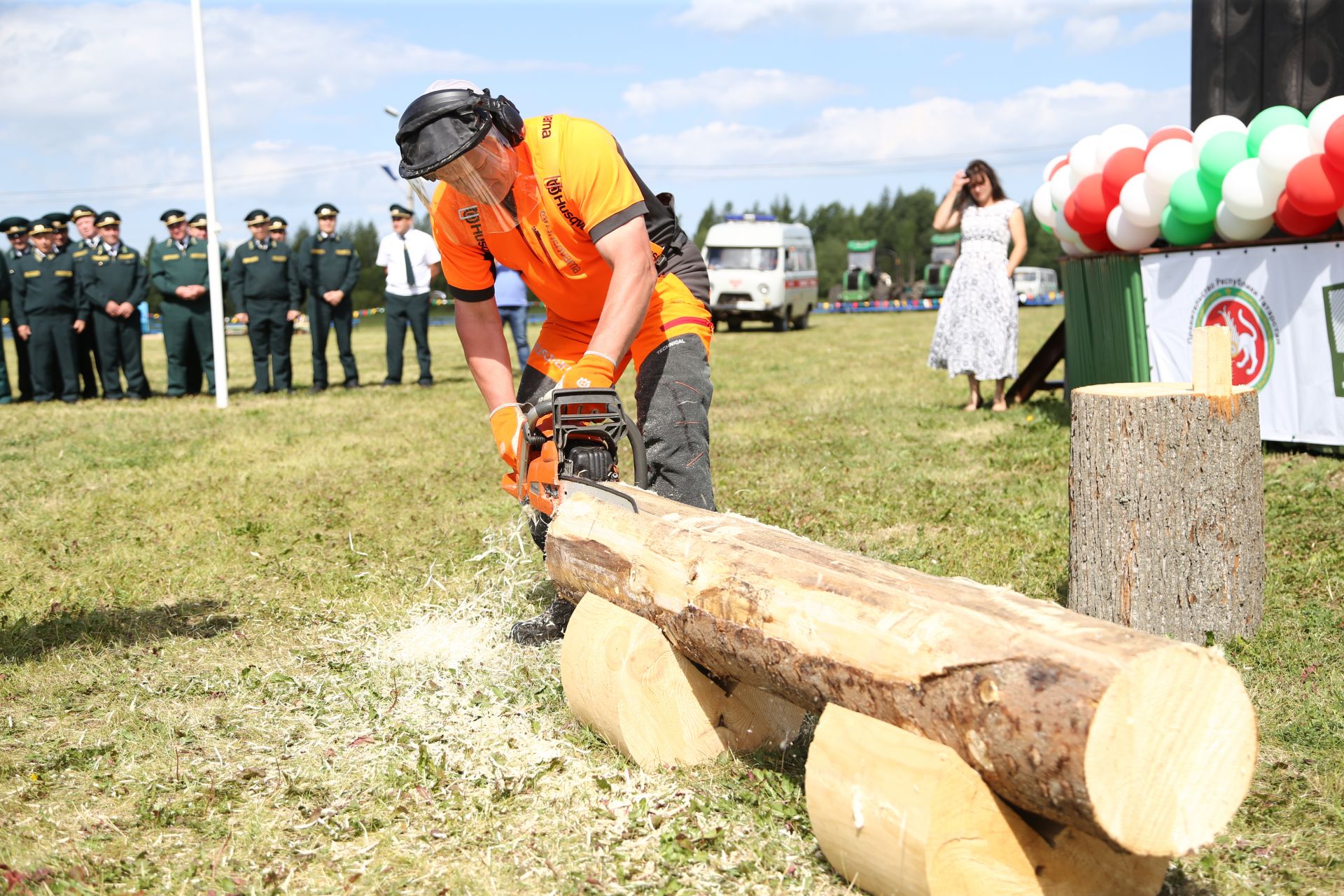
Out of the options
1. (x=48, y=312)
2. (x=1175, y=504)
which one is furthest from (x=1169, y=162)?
(x=48, y=312)

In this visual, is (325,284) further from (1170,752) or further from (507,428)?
(1170,752)

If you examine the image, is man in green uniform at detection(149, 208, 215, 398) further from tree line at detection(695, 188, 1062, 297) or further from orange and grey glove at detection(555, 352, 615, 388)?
tree line at detection(695, 188, 1062, 297)

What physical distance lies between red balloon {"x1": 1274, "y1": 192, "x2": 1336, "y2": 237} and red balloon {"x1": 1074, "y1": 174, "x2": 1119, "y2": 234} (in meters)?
1.23

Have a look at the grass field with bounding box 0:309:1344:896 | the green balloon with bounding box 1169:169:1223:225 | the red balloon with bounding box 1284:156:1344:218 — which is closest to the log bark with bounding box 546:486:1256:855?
the grass field with bounding box 0:309:1344:896

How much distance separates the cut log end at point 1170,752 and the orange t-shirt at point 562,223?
2163 mm

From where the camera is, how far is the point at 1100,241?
25.5ft

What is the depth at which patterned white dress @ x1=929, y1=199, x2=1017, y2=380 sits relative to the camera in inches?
364

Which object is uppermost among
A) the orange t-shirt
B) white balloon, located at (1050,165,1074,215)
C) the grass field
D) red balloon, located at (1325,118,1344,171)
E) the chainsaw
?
white balloon, located at (1050,165,1074,215)

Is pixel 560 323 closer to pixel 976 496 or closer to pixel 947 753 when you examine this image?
pixel 947 753

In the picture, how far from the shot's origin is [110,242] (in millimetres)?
13656

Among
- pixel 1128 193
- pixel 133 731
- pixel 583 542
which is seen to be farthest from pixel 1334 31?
pixel 133 731

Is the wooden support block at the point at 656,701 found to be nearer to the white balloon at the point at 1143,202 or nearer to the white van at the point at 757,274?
the white balloon at the point at 1143,202

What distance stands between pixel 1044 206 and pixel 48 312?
37.0 ft

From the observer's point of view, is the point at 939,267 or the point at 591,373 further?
the point at 939,267
